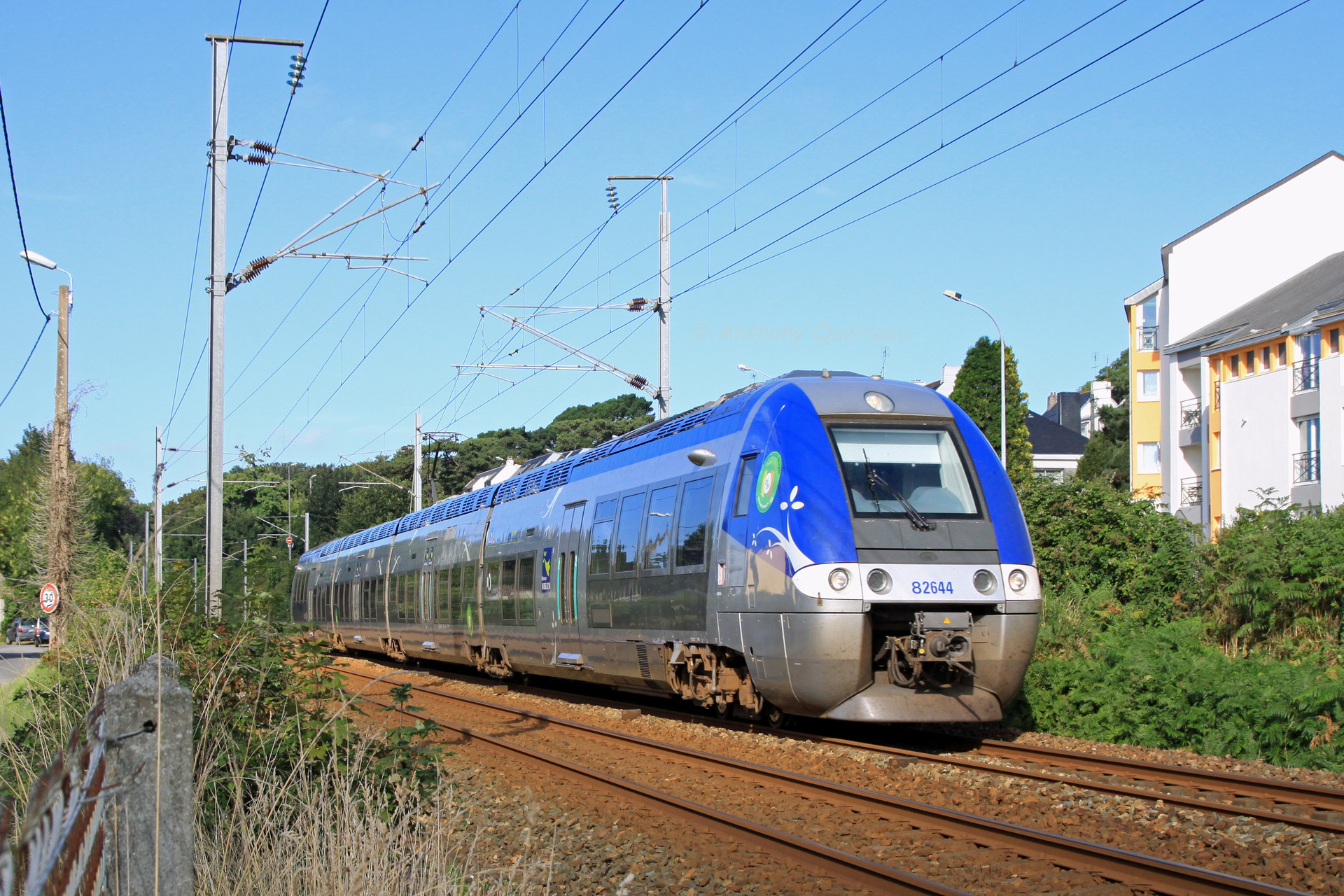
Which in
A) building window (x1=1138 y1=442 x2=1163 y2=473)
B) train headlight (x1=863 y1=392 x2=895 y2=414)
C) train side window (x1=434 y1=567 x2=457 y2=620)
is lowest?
train side window (x1=434 y1=567 x2=457 y2=620)

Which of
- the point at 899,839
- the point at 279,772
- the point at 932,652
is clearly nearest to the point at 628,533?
the point at 932,652

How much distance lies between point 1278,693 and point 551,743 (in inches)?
250

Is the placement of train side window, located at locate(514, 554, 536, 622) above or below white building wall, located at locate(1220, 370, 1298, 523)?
below

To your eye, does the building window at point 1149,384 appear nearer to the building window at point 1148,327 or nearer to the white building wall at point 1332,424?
the building window at point 1148,327

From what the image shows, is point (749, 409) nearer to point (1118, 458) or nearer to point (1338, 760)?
point (1338, 760)

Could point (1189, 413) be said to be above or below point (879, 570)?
above

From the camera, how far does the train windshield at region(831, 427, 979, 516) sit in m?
9.85

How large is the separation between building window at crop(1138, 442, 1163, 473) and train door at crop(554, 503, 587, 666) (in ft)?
107

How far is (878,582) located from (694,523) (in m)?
2.55

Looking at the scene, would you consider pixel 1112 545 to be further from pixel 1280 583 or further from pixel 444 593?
pixel 444 593

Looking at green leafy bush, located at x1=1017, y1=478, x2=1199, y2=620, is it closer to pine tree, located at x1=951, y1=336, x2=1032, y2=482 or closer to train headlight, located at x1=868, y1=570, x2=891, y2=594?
train headlight, located at x1=868, y1=570, x2=891, y2=594

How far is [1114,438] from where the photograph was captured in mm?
62625

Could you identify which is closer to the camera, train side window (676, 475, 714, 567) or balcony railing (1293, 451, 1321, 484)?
train side window (676, 475, 714, 567)

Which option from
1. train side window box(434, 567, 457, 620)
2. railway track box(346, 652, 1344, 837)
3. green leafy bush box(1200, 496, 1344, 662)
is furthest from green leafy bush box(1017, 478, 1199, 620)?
train side window box(434, 567, 457, 620)
